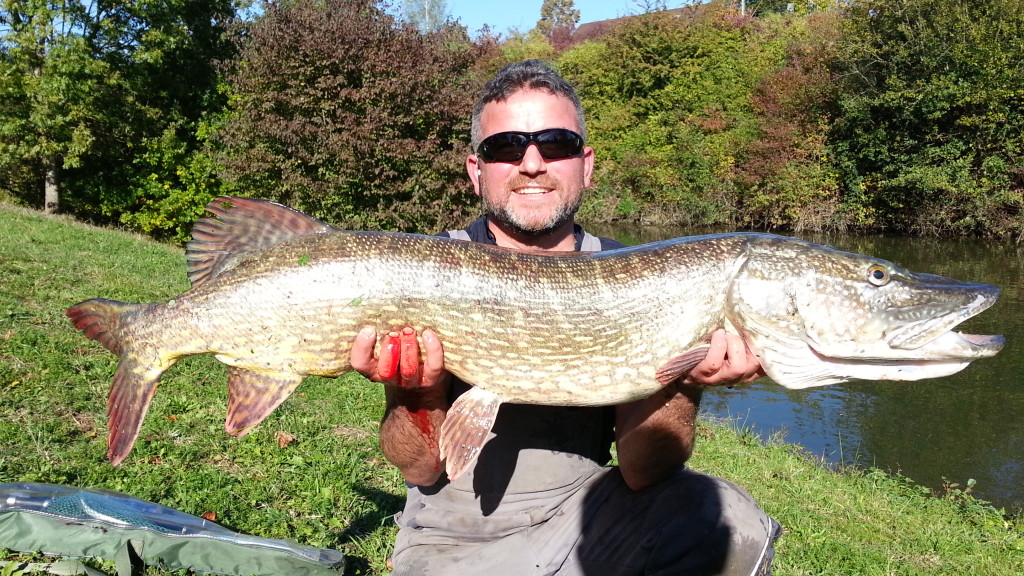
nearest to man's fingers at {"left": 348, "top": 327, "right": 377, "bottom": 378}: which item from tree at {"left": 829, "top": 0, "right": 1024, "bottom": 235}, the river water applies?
the river water

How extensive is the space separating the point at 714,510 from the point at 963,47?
21.7 m

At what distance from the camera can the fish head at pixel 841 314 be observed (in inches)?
91.0

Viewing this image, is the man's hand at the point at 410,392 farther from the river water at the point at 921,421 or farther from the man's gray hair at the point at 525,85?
the river water at the point at 921,421

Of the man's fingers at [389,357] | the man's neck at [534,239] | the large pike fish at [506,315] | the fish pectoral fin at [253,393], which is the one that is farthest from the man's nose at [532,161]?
the fish pectoral fin at [253,393]

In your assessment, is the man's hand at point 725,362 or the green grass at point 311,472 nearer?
the man's hand at point 725,362

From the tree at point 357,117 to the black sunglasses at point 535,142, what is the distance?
411 inches

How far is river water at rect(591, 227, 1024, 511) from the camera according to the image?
6238 millimetres

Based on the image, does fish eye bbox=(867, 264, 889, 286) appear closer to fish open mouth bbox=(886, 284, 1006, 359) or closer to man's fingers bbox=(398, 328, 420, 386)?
fish open mouth bbox=(886, 284, 1006, 359)

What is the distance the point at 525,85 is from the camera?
3.15 meters

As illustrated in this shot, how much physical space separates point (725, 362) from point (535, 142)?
132 cm

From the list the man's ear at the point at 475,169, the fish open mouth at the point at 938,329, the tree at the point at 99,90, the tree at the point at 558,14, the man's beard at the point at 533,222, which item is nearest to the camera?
the fish open mouth at the point at 938,329

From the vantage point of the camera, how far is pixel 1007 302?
39.6 ft

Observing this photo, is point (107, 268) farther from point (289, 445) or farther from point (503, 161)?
point (503, 161)

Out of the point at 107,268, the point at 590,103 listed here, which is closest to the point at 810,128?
the point at 590,103
